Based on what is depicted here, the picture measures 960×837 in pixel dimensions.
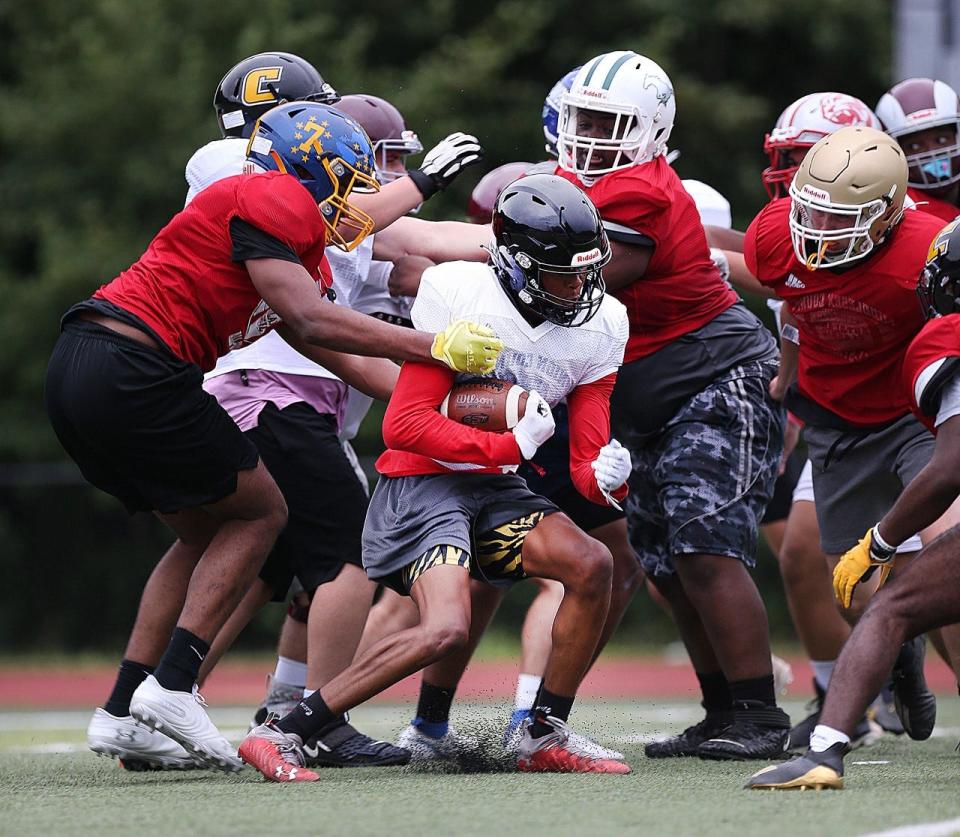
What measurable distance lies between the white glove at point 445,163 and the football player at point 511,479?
0.57 m

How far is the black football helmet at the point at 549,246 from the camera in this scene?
16.4ft

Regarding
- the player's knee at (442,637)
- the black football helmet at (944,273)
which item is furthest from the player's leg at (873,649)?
the player's knee at (442,637)

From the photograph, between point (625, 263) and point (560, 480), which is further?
point (560, 480)

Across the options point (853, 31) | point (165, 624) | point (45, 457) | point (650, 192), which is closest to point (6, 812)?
point (165, 624)

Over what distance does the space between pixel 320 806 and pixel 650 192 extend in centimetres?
245

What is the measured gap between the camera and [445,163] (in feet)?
18.8

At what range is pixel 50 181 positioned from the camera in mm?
16609

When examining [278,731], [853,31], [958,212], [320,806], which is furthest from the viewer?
[853,31]

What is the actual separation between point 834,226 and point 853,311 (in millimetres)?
332

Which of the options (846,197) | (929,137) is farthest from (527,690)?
(929,137)

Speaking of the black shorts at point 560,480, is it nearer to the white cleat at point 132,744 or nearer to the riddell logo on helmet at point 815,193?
the riddell logo on helmet at point 815,193

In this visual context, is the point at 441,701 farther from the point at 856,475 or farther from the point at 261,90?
the point at 261,90

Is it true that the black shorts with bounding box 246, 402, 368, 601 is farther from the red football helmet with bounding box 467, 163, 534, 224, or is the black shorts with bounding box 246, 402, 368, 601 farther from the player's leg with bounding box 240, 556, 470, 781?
the red football helmet with bounding box 467, 163, 534, 224

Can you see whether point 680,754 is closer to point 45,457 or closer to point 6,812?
point 6,812
